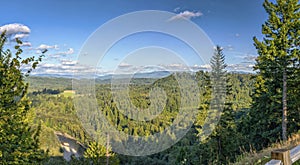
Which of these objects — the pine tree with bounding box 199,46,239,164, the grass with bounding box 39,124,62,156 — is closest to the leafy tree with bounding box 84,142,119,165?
the pine tree with bounding box 199,46,239,164

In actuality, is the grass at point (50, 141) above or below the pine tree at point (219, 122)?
below

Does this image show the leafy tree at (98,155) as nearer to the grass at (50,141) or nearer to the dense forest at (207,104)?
the dense forest at (207,104)

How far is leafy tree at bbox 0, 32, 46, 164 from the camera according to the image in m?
6.94

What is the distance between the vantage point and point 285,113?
1617 cm

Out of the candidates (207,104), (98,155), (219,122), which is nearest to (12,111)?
(219,122)

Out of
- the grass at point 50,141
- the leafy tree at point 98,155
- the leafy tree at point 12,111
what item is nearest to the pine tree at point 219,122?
the leafy tree at point 98,155

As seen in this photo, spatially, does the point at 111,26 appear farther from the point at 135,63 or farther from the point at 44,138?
the point at 44,138

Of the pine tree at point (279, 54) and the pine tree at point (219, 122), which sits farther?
the pine tree at point (219, 122)

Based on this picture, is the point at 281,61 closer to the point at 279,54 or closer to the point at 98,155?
the point at 279,54

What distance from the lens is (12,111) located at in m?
7.30

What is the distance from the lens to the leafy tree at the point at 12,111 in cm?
694

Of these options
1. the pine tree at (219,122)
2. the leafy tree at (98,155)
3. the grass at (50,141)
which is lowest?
the grass at (50,141)

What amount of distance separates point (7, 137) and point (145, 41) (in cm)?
653

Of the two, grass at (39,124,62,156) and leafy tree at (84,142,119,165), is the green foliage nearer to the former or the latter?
leafy tree at (84,142,119,165)
